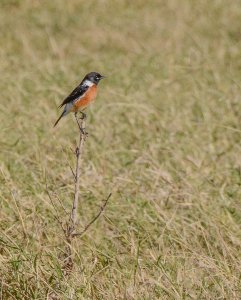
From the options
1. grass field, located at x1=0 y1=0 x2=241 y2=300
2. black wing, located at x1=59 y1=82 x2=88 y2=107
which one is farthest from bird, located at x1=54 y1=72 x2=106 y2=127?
grass field, located at x1=0 y1=0 x2=241 y2=300

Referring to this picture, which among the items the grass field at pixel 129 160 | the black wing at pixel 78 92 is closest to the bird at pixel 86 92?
the black wing at pixel 78 92

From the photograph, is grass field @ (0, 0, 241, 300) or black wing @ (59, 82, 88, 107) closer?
grass field @ (0, 0, 241, 300)

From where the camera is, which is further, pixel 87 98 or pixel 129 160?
pixel 129 160

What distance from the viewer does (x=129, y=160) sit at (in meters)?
6.88

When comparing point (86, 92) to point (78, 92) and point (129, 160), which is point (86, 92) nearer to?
point (78, 92)

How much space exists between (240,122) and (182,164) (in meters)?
1.57

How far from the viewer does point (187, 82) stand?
31.6 feet

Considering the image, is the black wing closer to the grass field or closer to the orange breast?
the orange breast

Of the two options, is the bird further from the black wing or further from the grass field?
the grass field

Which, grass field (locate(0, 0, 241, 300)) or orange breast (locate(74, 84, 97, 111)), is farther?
orange breast (locate(74, 84, 97, 111))

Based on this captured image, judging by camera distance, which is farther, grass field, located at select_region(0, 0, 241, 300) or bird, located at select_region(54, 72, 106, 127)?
bird, located at select_region(54, 72, 106, 127)

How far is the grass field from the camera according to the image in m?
4.62

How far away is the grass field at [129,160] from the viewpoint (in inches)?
182

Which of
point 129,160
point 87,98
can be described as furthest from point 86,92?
point 129,160
